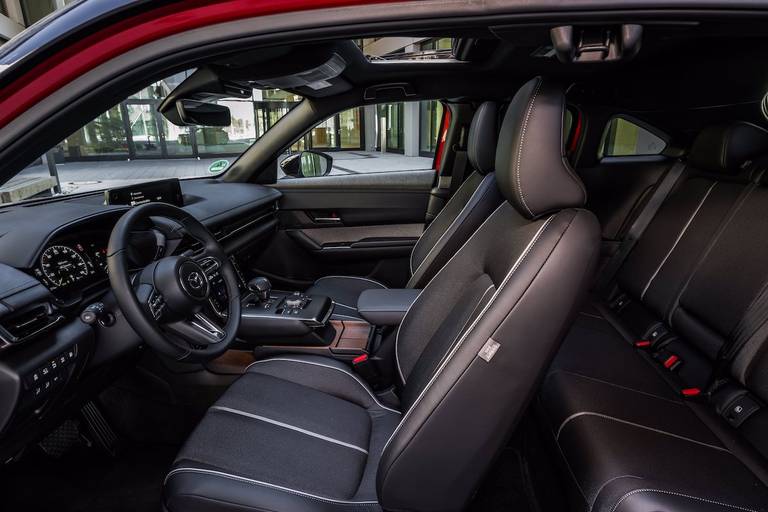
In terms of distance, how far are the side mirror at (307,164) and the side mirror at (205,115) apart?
83cm

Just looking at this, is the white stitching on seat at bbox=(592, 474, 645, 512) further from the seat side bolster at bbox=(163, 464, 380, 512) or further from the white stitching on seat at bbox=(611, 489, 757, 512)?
the seat side bolster at bbox=(163, 464, 380, 512)

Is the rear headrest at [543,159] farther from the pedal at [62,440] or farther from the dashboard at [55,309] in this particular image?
the pedal at [62,440]

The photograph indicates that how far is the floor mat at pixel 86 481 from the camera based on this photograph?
1.67m

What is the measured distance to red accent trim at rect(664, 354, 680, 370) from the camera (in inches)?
71.6

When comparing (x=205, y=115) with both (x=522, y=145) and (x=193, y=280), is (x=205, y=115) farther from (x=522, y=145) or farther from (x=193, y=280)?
(x=522, y=145)

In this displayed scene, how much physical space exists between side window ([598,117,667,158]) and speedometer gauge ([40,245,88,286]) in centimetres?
287

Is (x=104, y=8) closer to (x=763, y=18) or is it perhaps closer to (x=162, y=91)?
(x=763, y=18)

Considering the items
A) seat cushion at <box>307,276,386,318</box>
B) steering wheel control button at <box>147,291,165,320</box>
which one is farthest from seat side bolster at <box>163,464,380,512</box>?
seat cushion at <box>307,276,386,318</box>

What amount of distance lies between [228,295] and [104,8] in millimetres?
1046

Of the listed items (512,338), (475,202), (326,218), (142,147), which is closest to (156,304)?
(512,338)

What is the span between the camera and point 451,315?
132 cm

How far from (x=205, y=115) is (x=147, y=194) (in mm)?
454

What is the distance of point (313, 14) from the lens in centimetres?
74

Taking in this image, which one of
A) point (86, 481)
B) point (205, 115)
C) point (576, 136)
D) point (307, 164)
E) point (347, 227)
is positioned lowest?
point (86, 481)
